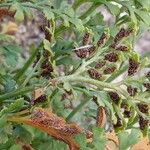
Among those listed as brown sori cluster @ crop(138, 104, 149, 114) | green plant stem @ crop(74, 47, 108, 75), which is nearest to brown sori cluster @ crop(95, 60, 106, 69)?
green plant stem @ crop(74, 47, 108, 75)

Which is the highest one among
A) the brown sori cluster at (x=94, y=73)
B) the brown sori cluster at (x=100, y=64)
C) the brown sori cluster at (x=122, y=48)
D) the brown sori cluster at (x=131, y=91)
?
the brown sori cluster at (x=122, y=48)

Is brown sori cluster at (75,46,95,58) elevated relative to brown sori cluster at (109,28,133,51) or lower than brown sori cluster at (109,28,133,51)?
lower

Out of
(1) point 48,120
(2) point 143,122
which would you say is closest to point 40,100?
(1) point 48,120

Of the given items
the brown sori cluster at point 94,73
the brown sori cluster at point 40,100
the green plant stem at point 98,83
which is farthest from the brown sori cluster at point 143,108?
the brown sori cluster at point 40,100

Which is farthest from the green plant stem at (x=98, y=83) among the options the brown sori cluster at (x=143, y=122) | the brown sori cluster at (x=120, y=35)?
the brown sori cluster at (x=120, y=35)

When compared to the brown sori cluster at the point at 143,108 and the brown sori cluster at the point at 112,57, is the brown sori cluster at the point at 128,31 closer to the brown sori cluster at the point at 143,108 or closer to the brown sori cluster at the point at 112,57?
the brown sori cluster at the point at 112,57

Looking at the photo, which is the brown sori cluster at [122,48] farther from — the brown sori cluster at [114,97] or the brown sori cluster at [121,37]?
the brown sori cluster at [114,97]

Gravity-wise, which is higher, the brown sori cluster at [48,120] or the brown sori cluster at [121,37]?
the brown sori cluster at [121,37]

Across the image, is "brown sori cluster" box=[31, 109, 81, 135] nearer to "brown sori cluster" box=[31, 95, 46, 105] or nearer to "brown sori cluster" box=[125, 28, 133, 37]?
"brown sori cluster" box=[31, 95, 46, 105]

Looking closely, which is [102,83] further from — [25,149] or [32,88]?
[25,149]

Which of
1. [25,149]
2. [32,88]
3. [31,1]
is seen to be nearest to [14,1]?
[31,1]

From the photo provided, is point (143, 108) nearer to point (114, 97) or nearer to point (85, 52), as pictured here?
point (114, 97)
